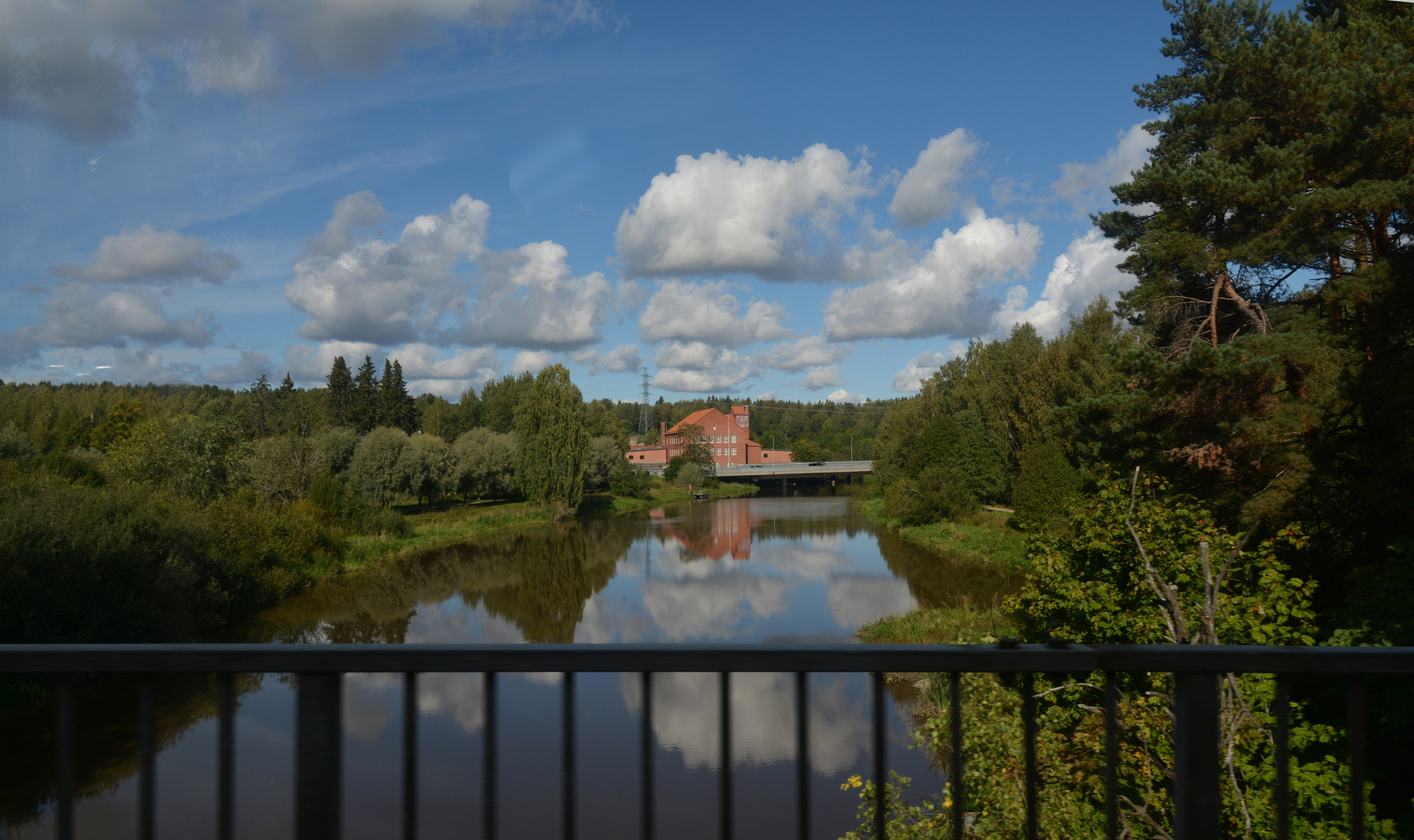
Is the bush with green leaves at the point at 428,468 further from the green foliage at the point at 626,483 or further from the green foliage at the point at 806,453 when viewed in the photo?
the green foliage at the point at 806,453

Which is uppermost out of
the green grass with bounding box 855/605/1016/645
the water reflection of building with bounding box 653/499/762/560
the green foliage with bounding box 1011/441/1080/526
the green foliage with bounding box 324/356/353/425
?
the green foliage with bounding box 324/356/353/425

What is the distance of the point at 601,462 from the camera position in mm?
48594

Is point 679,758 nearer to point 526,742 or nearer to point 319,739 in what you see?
point 526,742

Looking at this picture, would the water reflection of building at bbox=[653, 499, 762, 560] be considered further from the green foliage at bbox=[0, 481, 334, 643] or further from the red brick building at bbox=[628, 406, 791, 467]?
the red brick building at bbox=[628, 406, 791, 467]

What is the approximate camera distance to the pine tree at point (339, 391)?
54625 millimetres

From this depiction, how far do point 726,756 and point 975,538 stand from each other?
86.3 feet

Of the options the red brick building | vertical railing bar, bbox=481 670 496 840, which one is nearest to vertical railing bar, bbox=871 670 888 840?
vertical railing bar, bbox=481 670 496 840

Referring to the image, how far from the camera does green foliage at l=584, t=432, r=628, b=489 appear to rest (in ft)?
156

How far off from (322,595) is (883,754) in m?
21.2

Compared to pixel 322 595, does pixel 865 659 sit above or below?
above

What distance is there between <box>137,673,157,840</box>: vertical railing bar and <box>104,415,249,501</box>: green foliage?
24.4 m

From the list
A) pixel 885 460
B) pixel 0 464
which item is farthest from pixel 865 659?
pixel 885 460

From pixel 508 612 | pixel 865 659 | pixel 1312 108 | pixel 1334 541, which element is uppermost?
pixel 1312 108

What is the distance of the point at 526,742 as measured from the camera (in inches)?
79.1
